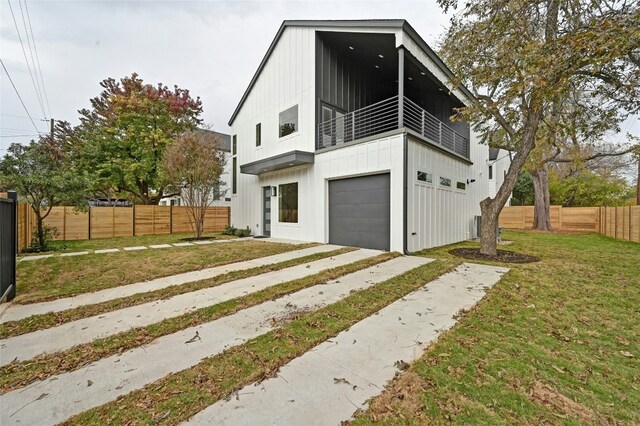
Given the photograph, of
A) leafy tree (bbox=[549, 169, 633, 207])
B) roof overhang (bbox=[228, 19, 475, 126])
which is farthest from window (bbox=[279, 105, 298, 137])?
leafy tree (bbox=[549, 169, 633, 207])

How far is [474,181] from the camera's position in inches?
491

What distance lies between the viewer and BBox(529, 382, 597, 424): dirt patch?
1.81 metres

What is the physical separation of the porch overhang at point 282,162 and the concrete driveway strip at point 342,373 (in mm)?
7103

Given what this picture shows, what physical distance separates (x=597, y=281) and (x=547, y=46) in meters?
4.63

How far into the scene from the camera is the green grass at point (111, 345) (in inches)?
90.7

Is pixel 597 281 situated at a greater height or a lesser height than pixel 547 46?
lesser

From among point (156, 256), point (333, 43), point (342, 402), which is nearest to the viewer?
point (342, 402)

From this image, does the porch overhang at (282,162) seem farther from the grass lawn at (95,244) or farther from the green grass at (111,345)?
the green grass at (111,345)

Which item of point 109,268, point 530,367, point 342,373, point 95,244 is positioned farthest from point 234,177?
point 530,367

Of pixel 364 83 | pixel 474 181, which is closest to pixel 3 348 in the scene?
pixel 364 83

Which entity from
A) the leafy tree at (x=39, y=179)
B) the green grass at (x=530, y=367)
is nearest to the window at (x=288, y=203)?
the leafy tree at (x=39, y=179)

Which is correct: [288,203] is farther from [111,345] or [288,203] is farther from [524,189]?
[524,189]

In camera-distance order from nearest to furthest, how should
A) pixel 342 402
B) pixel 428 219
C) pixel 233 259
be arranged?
pixel 342 402
pixel 233 259
pixel 428 219

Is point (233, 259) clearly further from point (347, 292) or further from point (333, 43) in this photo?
point (333, 43)
